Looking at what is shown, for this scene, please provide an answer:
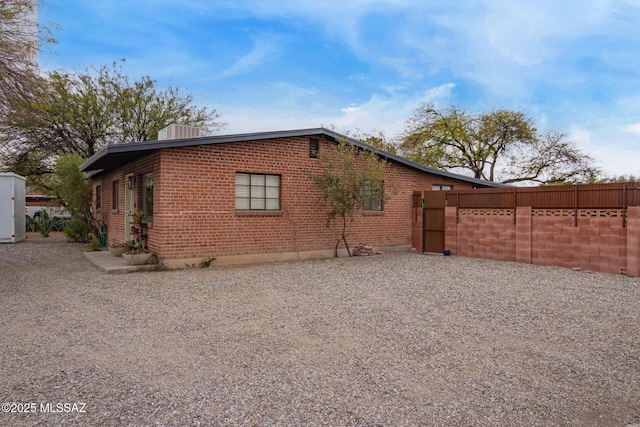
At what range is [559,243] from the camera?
11078mm

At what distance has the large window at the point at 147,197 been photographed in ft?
36.6

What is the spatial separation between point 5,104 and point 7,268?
4.18 metres

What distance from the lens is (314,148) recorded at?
41.3ft

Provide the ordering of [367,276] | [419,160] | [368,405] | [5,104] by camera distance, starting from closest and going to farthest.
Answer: [368,405], [5,104], [367,276], [419,160]

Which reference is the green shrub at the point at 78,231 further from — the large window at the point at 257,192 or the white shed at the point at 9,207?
the large window at the point at 257,192

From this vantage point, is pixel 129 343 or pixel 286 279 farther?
pixel 286 279

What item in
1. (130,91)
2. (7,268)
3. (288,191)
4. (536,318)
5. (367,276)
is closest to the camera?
(536,318)

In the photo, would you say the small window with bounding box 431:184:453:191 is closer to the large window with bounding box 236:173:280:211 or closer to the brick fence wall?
the brick fence wall

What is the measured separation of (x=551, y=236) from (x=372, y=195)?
5007mm

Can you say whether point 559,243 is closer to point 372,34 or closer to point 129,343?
point 372,34

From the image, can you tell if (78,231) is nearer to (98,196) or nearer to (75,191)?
(98,196)

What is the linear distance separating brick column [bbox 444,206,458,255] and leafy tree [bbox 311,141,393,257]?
2.79 m

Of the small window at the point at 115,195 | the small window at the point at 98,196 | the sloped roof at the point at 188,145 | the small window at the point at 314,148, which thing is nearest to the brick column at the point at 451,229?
the sloped roof at the point at 188,145

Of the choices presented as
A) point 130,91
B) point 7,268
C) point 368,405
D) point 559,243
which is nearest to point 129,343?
point 368,405
